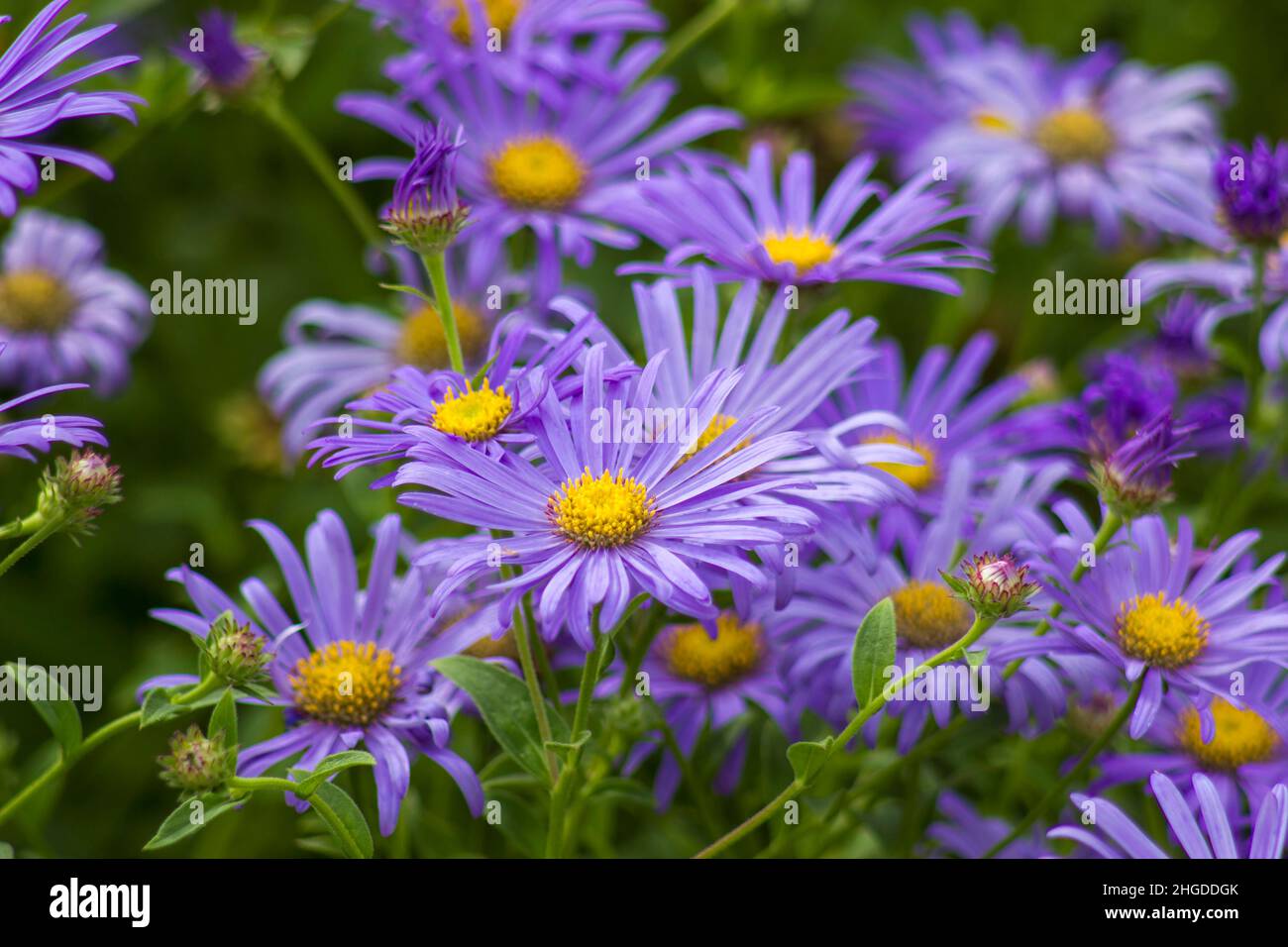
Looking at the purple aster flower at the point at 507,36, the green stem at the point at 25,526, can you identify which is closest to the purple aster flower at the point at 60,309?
the purple aster flower at the point at 507,36

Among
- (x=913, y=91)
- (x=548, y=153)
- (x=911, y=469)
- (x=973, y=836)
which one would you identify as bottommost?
(x=973, y=836)

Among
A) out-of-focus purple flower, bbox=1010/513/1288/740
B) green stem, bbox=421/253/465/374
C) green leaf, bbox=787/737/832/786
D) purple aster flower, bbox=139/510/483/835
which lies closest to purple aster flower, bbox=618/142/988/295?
green stem, bbox=421/253/465/374

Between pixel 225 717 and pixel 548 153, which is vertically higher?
pixel 548 153

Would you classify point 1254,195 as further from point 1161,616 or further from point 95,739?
point 95,739

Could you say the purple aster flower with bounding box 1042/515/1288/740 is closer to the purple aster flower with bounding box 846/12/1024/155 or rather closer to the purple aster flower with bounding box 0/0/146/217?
the purple aster flower with bounding box 0/0/146/217

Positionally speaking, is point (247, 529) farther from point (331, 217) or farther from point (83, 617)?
point (331, 217)

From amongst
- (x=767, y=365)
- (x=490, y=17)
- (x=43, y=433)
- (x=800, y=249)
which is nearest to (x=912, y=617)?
(x=767, y=365)

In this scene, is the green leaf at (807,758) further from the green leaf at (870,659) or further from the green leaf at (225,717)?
the green leaf at (225,717)

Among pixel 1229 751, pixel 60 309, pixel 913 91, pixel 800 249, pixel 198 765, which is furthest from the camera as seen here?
pixel 913 91
